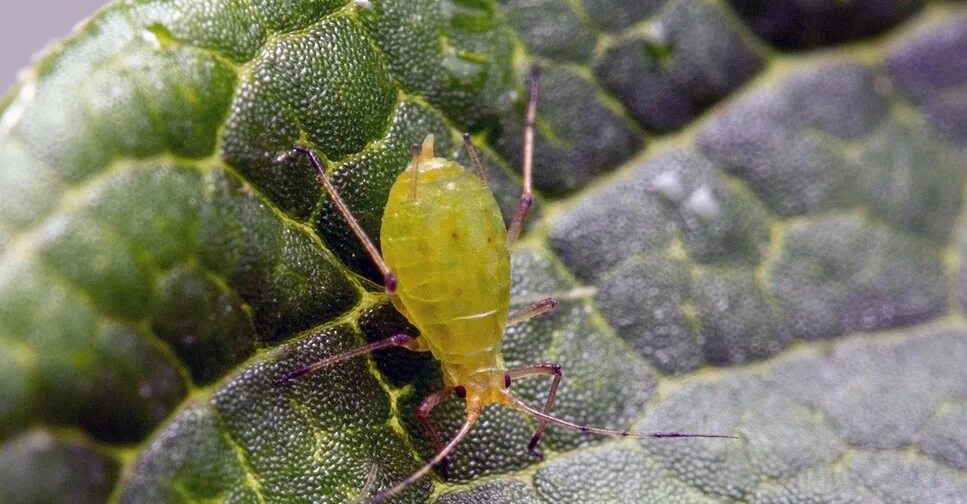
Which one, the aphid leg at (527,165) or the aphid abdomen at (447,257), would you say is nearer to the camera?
the aphid abdomen at (447,257)

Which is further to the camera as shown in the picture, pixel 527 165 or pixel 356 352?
pixel 527 165

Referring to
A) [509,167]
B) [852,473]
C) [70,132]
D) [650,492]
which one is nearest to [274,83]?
[70,132]

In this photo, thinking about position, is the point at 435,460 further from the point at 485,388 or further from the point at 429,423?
the point at 485,388

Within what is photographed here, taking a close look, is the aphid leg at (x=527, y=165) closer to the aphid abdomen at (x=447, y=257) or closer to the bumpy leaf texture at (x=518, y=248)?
the bumpy leaf texture at (x=518, y=248)

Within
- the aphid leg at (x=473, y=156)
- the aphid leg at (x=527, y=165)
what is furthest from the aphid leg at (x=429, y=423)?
the aphid leg at (x=473, y=156)

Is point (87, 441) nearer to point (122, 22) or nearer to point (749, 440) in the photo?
point (122, 22)

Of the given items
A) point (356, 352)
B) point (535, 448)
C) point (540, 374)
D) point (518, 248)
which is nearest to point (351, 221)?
point (356, 352)
